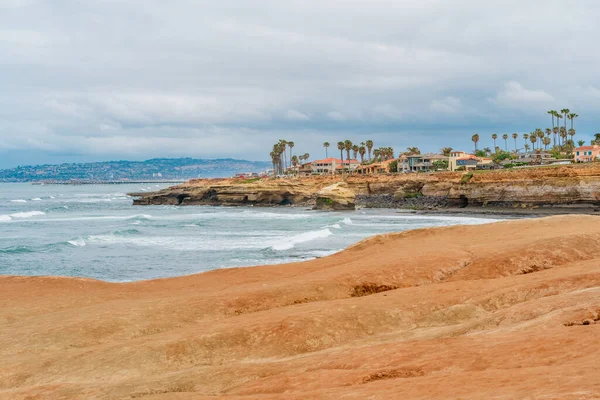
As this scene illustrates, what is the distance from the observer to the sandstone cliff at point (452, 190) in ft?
234

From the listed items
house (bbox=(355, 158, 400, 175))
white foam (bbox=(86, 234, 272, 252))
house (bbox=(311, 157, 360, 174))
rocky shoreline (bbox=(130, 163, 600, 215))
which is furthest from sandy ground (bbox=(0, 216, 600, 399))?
house (bbox=(311, 157, 360, 174))

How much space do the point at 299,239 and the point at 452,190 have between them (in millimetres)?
43819

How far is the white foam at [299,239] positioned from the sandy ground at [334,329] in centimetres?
1685

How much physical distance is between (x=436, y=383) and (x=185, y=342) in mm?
7590

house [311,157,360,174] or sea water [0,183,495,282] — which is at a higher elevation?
house [311,157,360,174]

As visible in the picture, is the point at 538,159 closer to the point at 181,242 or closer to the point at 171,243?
the point at 181,242

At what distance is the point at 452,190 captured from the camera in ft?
280

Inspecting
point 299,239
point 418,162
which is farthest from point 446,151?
point 299,239

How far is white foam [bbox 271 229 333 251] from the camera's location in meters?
43.4

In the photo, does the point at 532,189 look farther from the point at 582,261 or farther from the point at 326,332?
the point at 326,332

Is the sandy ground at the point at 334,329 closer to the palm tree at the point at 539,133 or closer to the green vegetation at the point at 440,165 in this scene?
the green vegetation at the point at 440,165

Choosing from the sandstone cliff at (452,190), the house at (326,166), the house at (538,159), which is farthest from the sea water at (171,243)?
the house at (326,166)

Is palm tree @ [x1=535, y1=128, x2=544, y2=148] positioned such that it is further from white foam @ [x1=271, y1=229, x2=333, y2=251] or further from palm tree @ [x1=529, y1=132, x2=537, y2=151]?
white foam @ [x1=271, y1=229, x2=333, y2=251]

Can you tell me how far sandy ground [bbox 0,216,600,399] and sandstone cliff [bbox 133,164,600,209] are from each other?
49.5m
